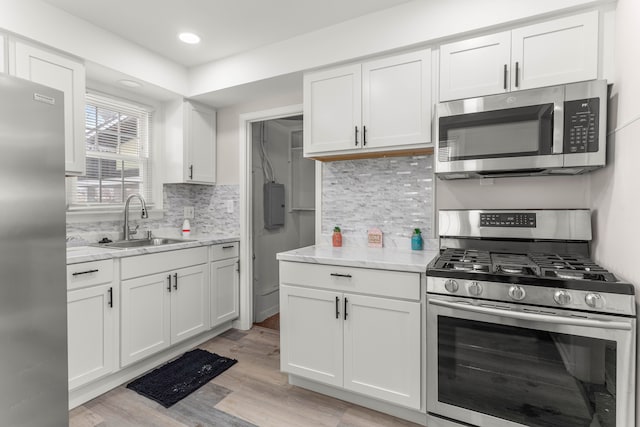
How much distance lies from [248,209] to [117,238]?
Result: 1.15 metres

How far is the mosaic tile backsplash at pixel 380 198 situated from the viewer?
2.37m

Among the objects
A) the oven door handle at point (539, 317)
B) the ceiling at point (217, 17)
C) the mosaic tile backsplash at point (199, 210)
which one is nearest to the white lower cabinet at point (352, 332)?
the oven door handle at point (539, 317)

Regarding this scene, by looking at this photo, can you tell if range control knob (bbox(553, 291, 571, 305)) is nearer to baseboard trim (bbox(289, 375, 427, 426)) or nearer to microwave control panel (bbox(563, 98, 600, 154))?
microwave control panel (bbox(563, 98, 600, 154))

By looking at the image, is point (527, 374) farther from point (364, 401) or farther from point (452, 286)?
point (364, 401)

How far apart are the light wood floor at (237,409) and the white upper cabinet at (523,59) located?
79.0 inches

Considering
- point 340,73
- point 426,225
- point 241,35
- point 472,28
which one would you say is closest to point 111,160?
point 241,35

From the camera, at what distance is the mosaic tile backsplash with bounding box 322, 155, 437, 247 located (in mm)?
2369

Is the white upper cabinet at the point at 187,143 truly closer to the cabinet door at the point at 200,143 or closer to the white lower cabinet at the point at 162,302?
the cabinet door at the point at 200,143

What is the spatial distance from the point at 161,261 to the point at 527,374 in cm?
238

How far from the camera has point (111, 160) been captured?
2893mm

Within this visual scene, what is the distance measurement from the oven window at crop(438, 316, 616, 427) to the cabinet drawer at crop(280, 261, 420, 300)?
10.3 inches

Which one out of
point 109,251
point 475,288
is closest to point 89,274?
point 109,251

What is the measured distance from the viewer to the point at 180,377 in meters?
2.33

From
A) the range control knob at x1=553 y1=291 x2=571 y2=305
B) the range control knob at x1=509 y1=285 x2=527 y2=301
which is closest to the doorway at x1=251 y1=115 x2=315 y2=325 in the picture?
the range control knob at x1=509 y1=285 x2=527 y2=301
